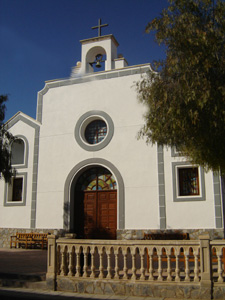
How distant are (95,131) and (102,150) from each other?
1.26 meters

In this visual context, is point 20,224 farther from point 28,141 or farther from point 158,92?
point 158,92

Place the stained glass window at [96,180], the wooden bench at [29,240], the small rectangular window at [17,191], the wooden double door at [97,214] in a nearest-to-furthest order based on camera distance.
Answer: the wooden bench at [29,240]
the wooden double door at [97,214]
the stained glass window at [96,180]
the small rectangular window at [17,191]

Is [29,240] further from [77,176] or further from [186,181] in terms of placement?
[186,181]

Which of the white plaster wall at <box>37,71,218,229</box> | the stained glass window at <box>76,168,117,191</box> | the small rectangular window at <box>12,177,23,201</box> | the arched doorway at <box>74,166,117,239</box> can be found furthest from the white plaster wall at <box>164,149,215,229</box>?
the small rectangular window at <box>12,177,23,201</box>

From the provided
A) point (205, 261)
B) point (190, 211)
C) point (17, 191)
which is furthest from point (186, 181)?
point (17, 191)

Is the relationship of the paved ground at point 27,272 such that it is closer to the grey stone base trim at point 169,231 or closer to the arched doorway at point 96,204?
the arched doorway at point 96,204

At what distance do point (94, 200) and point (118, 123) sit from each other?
11.9 ft

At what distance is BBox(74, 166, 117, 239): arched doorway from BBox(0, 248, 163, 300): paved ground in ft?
7.91

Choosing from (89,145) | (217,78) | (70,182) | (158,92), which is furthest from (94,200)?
(217,78)

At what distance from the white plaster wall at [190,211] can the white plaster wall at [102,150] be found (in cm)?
55

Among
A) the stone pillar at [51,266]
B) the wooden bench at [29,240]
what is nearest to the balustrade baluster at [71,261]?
the stone pillar at [51,266]

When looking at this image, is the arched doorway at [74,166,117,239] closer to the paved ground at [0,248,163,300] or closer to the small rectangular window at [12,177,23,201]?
the paved ground at [0,248,163,300]

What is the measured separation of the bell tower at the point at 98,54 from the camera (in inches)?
635

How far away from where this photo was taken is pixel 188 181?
1380 centimetres
